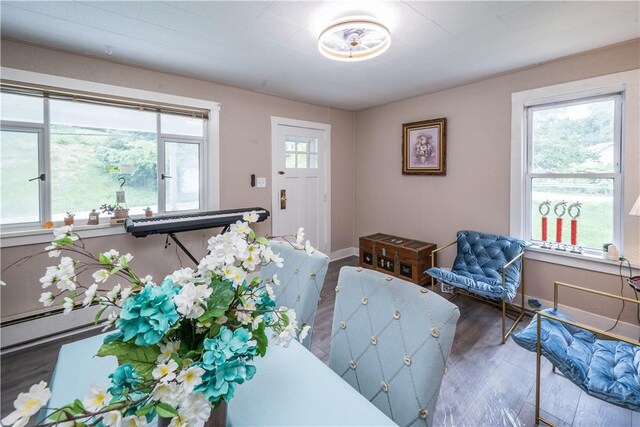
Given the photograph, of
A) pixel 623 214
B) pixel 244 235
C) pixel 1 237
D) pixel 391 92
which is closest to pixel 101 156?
pixel 1 237

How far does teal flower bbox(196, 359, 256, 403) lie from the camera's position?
61 centimetres

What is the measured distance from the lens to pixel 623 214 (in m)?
2.45

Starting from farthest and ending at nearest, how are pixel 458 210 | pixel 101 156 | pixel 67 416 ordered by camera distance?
pixel 458 210 → pixel 101 156 → pixel 67 416

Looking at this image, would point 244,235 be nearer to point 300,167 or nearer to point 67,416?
point 67,416

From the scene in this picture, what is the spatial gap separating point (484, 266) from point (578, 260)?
75 cm

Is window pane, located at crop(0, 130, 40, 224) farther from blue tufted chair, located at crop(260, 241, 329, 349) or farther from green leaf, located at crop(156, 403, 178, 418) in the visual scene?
green leaf, located at crop(156, 403, 178, 418)

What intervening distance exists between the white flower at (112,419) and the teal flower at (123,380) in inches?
3.8

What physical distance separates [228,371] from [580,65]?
141 inches

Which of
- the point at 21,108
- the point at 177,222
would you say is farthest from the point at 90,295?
the point at 21,108

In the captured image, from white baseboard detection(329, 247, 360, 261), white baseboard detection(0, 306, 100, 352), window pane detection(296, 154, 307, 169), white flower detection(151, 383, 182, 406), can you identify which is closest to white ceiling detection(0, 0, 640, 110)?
window pane detection(296, 154, 307, 169)

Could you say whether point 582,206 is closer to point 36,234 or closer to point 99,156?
point 99,156

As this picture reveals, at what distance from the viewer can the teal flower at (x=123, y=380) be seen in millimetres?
605

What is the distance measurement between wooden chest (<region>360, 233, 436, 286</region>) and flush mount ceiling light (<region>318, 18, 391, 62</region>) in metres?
2.23

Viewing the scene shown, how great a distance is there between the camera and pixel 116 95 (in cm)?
271
